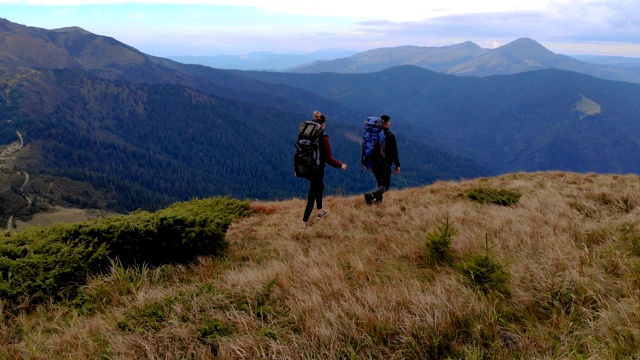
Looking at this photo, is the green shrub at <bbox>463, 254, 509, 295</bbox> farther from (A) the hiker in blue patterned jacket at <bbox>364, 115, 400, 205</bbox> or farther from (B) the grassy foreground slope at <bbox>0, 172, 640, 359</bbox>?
(A) the hiker in blue patterned jacket at <bbox>364, 115, 400, 205</bbox>

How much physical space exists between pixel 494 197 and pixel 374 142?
3.59 m

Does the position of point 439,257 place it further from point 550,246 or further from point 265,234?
point 265,234

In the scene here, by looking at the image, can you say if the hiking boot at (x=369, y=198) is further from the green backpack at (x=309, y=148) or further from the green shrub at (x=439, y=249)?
the green shrub at (x=439, y=249)

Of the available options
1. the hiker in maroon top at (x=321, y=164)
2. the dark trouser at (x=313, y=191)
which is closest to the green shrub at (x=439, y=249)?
the hiker in maroon top at (x=321, y=164)

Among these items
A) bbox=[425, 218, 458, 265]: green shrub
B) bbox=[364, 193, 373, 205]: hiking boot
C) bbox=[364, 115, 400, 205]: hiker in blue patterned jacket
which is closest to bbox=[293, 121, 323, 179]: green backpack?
bbox=[364, 115, 400, 205]: hiker in blue patterned jacket

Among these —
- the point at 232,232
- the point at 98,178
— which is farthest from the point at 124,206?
the point at 232,232

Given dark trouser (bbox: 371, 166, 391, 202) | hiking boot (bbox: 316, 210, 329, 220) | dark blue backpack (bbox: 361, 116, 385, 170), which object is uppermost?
dark blue backpack (bbox: 361, 116, 385, 170)

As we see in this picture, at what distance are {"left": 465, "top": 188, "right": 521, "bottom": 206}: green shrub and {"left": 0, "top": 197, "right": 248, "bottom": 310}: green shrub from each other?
7.00m

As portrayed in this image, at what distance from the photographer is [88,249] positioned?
489cm

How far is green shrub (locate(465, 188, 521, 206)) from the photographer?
31.1ft

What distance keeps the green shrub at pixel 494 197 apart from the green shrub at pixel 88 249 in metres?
7.00

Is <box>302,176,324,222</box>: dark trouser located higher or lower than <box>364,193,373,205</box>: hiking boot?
higher

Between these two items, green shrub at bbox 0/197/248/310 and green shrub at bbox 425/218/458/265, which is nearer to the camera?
green shrub at bbox 0/197/248/310

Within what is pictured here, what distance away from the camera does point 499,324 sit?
3.01 m
